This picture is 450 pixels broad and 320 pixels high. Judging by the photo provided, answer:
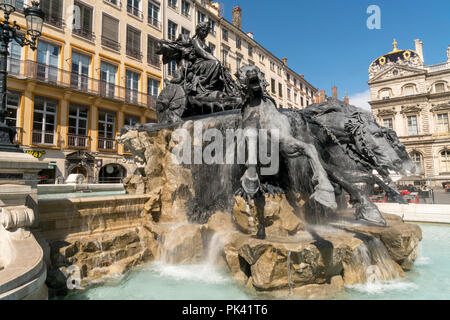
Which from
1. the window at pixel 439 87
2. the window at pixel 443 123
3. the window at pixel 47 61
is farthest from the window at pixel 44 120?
the window at pixel 439 87

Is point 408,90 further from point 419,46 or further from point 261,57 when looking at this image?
point 261,57

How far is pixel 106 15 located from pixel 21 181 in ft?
74.3

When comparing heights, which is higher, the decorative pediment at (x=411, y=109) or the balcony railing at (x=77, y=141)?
the decorative pediment at (x=411, y=109)

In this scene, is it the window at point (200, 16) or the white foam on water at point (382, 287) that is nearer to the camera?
the white foam on water at point (382, 287)

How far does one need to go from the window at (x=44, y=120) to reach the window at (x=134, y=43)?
8.32 m

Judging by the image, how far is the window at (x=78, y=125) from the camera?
61.4 ft

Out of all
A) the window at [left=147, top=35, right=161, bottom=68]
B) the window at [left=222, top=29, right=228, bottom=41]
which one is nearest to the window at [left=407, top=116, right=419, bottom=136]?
the window at [left=222, top=29, right=228, bottom=41]

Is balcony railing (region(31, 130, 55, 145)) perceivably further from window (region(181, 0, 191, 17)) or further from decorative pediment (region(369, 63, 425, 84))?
decorative pediment (region(369, 63, 425, 84))

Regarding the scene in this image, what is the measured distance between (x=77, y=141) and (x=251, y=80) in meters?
18.6

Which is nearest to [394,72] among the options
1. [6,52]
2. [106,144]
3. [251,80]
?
[106,144]

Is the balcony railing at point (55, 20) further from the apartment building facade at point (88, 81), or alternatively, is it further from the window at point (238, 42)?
the window at point (238, 42)

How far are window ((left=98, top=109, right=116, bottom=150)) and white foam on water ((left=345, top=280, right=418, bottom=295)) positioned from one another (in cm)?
2038

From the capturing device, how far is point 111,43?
2167cm

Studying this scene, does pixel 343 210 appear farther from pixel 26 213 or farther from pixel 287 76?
pixel 287 76
